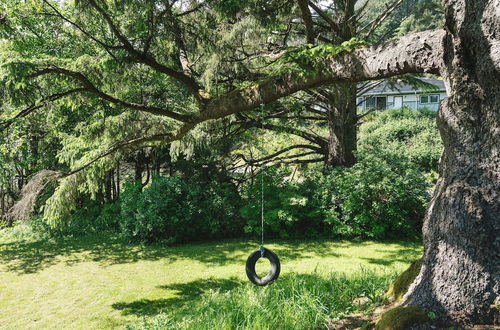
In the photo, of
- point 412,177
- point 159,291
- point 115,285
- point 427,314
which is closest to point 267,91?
point 427,314

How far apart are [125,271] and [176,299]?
223 cm

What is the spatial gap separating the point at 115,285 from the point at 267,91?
15.2 ft

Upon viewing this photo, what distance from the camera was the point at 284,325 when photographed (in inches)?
150

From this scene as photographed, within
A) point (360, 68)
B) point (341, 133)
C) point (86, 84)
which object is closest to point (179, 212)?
point (341, 133)

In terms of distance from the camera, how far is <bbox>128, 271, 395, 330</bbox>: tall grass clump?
3898mm

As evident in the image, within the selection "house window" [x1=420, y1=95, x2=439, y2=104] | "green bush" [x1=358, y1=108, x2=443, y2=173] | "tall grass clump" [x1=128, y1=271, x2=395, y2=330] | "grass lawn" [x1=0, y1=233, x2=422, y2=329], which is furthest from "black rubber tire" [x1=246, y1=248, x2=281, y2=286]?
"house window" [x1=420, y1=95, x2=439, y2=104]

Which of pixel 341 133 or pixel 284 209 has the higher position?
pixel 341 133

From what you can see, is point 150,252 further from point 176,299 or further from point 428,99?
point 428,99

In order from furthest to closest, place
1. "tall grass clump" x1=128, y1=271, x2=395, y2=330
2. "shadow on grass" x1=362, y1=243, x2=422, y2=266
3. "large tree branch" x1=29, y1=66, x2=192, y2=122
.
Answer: "shadow on grass" x1=362, y1=243, x2=422, y2=266
"large tree branch" x1=29, y1=66, x2=192, y2=122
"tall grass clump" x1=128, y1=271, x2=395, y2=330

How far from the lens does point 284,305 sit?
4281 mm

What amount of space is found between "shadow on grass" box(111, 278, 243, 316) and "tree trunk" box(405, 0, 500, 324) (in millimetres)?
3328

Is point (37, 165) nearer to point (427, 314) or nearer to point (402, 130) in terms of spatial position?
point (427, 314)

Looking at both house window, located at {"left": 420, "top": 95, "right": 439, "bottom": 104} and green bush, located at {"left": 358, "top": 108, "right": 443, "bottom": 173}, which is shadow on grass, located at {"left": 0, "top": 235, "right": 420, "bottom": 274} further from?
house window, located at {"left": 420, "top": 95, "right": 439, "bottom": 104}

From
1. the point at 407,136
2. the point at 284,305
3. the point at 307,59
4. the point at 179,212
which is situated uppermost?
the point at 407,136
